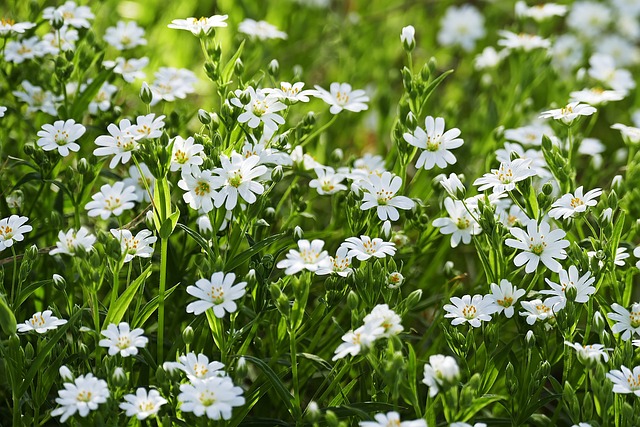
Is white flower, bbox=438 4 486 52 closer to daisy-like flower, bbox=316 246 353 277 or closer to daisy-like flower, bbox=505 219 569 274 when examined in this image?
daisy-like flower, bbox=505 219 569 274

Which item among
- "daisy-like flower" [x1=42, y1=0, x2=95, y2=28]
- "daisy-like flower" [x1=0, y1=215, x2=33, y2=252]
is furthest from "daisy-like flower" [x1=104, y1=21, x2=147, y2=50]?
"daisy-like flower" [x1=0, y1=215, x2=33, y2=252]

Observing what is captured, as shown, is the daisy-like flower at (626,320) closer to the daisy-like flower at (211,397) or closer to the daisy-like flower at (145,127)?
the daisy-like flower at (211,397)

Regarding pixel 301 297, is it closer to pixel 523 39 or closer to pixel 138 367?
pixel 138 367

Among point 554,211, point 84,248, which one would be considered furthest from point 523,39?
point 84,248

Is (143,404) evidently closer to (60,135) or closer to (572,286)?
(60,135)

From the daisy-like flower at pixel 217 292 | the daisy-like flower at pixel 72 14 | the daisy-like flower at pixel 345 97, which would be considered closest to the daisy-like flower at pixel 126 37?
the daisy-like flower at pixel 72 14

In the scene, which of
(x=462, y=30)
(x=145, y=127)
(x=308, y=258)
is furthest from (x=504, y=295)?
(x=462, y=30)
